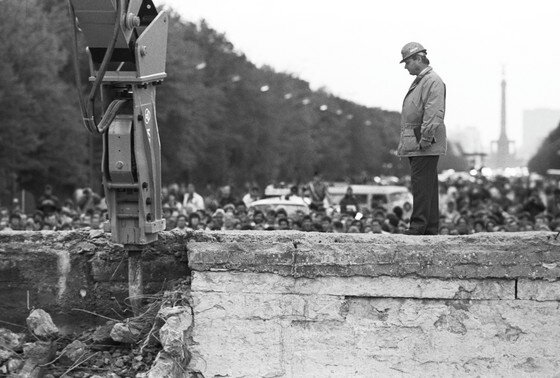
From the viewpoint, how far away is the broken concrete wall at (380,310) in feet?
29.3

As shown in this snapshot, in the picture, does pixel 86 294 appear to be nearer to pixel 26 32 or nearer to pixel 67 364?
pixel 67 364

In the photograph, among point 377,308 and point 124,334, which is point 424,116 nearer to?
point 377,308

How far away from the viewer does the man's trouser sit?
1022cm

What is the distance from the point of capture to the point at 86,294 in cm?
973

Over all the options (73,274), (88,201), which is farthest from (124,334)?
(88,201)

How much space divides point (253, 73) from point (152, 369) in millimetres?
68588

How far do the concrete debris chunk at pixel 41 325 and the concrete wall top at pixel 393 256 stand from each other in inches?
45.6

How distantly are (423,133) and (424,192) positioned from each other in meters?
0.52

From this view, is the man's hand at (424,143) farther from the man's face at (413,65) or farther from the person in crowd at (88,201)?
the person in crowd at (88,201)

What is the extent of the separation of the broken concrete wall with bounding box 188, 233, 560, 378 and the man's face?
1.72 meters

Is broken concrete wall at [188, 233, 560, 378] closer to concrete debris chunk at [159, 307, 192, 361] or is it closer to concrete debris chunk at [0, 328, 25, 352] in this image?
concrete debris chunk at [159, 307, 192, 361]

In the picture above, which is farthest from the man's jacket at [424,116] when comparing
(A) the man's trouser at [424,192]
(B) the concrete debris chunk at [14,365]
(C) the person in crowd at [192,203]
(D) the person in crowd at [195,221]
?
(C) the person in crowd at [192,203]

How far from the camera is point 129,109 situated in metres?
9.14

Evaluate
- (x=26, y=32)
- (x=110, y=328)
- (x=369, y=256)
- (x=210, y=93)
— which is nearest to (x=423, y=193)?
(x=369, y=256)
